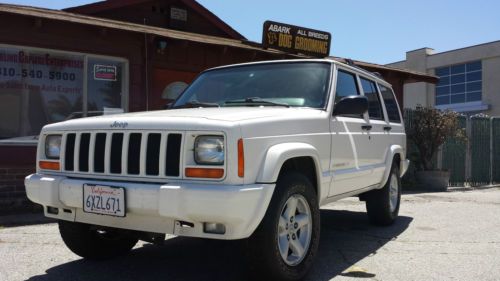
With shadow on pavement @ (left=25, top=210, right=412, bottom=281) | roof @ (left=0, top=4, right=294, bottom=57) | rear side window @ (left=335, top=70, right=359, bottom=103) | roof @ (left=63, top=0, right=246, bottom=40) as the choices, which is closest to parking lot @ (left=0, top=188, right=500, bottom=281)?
shadow on pavement @ (left=25, top=210, right=412, bottom=281)

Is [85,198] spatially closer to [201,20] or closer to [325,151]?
[325,151]

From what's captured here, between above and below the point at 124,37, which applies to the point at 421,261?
below

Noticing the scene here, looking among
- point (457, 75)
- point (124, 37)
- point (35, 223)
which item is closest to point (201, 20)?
point (124, 37)

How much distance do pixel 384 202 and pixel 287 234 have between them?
2.85 m

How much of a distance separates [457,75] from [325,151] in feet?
123

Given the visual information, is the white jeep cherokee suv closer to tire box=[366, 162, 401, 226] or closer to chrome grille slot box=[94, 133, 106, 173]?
chrome grille slot box=[94, 133, 106, 173]

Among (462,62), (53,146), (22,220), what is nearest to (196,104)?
(53,146)

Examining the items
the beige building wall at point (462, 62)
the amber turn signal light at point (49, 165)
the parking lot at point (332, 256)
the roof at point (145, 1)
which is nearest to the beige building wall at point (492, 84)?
the beige building wall at point (462, 62)

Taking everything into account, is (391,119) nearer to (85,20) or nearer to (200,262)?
(200,262)

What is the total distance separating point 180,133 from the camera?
3580 mm

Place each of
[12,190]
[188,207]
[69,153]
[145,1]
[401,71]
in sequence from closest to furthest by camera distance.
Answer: [188,207] → [69,153] → [12,190] → [145,1] → [401,71]

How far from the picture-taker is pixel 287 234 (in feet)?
13.1

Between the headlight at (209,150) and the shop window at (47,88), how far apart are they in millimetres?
5615

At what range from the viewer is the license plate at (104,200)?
365 cm
